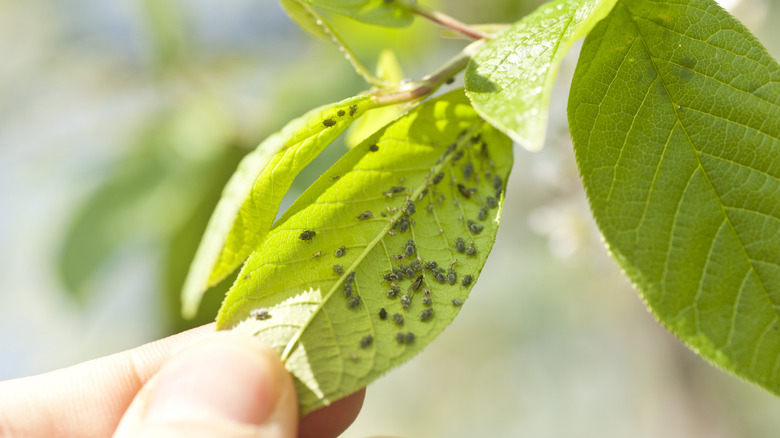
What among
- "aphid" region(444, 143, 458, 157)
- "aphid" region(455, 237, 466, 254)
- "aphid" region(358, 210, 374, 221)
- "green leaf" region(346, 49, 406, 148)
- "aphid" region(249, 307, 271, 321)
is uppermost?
"green leaf" region(346, 49, 406, 148)

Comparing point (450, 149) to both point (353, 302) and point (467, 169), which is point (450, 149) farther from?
point (353, 302)

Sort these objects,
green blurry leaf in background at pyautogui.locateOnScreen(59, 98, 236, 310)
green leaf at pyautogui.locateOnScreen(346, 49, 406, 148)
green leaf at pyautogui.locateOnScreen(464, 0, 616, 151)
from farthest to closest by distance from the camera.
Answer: green blurry leaf in background at pyautogui.locateOnScreen(59, 98, 236, 310) → green leaf at pyautogui.locateOnScreen(346, 49, 406, 148) → green leaf at pyautogui.locateOnScreen(464, 0, 616, 151)

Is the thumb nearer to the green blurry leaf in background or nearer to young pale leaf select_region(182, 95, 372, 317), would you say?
young pale leaf select_region(182, 95, 372, 317)

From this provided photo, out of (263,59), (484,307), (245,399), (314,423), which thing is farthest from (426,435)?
(245,399)

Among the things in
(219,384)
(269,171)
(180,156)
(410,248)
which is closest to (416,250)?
(410,248)

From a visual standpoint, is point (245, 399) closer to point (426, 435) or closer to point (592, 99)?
point (592, 99)

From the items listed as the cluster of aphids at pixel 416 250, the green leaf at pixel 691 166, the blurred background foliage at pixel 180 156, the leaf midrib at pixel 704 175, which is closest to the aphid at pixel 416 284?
the cluster of aphids at pixel 416 250

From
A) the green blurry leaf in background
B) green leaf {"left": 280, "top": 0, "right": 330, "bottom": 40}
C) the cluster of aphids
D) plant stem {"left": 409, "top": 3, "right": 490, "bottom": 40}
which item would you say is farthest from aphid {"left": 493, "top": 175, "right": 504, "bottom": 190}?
the green blurry leaf in background
